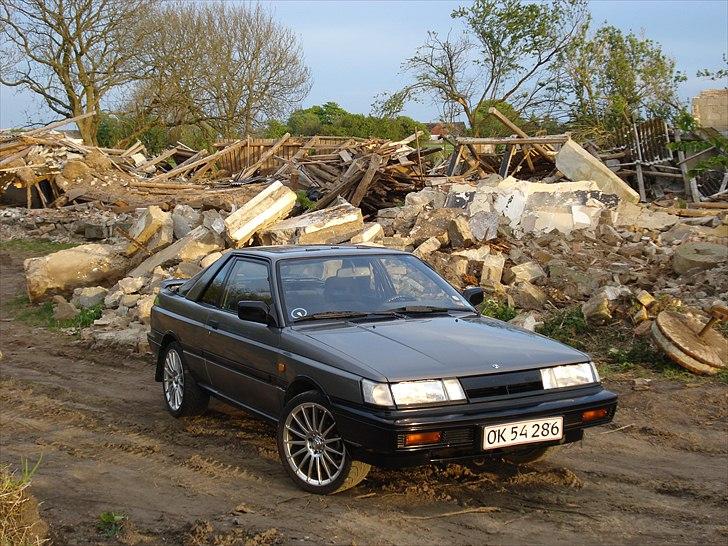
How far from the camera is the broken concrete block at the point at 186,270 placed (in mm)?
12461

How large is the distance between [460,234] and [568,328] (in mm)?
3381

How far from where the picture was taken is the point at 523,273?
1164 centimetres

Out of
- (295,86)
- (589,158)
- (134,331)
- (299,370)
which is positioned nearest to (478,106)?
(295,86)

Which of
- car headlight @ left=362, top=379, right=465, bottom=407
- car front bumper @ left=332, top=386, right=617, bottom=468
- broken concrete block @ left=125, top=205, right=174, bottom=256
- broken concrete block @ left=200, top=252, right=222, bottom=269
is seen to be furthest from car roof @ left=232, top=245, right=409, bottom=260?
→ broken concrete block @ left=125, top=205, right=174, bottom=256

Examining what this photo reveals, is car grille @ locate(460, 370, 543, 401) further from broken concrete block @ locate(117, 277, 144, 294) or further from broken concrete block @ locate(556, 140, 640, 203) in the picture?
broken concrete block @ locate(556, 140, 640, 203)

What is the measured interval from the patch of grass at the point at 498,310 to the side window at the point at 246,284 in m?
4.34

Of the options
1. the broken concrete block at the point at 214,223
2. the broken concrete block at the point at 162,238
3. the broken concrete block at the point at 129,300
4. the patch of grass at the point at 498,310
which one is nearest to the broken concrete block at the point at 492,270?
the patch of grass at the point at 498,310

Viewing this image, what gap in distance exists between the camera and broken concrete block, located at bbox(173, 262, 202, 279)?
491 inches

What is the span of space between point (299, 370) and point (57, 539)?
1694mm

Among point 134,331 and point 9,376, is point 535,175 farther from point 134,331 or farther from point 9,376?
point 9,376

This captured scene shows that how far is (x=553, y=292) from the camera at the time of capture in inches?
442

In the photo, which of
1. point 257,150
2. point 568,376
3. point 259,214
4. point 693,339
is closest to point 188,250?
point 259,214

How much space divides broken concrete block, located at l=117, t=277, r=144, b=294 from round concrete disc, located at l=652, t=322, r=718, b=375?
7682mm

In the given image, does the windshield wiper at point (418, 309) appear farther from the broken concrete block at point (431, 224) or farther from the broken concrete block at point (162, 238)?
the broken concrete block at point (162, 238)
